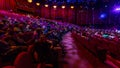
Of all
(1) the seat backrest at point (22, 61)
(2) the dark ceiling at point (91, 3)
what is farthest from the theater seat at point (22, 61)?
(2) the dark ceiling at point (91, 3)

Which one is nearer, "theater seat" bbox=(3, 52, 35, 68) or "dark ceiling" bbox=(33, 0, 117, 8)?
"theater seat" bbox=(3, 52, 35, 68)

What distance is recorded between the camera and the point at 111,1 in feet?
111

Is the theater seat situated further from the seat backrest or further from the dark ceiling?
the dark ceiling

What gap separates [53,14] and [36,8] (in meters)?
3.43

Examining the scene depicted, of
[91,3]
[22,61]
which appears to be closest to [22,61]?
[22,61]

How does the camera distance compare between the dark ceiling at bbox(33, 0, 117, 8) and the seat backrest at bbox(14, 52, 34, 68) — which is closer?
the seat backrest at bbox(14, 52, 34, 68)

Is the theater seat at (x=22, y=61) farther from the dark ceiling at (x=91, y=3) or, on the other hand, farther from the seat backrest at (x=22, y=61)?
the dark ceiling at (x=91, y=3)

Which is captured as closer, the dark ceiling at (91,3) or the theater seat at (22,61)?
the theater seat at (22,61)

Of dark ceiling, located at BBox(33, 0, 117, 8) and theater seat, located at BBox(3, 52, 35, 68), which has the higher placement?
dark ceiling, located at BBox(33, 0, 117, 8)

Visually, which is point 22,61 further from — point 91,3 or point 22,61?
point 91,3

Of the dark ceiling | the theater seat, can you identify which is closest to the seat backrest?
the theater seat

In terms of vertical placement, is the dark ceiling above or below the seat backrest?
above

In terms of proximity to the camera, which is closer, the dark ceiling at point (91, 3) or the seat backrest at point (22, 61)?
the seat backrest at point (22, 61)

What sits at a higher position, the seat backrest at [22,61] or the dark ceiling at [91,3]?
the dark ceiling at [91,3]
